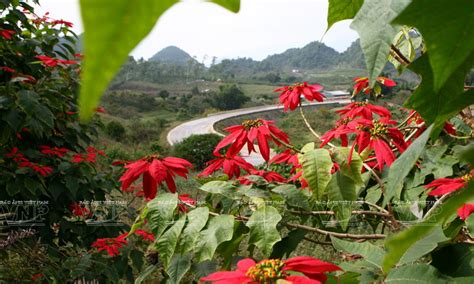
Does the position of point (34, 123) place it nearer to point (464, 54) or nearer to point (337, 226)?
point (337, 226)

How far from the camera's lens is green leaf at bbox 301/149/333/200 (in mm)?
555

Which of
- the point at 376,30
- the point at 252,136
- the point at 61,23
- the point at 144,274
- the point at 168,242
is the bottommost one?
the point at 144,274

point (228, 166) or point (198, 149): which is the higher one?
point (228, 166)

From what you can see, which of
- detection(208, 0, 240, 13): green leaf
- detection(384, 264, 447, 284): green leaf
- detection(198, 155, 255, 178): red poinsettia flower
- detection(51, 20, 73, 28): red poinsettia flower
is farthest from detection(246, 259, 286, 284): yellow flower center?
detection(51, 20, 73, 28): red poinsettia flower

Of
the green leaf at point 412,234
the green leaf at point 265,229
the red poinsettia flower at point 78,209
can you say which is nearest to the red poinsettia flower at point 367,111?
the green leaf at point 265,229

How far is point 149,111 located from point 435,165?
1683 cm

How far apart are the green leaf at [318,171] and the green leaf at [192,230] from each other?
0.15 m

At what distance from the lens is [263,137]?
0.76 meters

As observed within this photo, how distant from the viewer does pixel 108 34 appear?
0.04 m

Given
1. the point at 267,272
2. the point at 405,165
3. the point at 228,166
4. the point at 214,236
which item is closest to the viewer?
the point at 405,165

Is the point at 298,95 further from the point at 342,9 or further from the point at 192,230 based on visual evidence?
the point at 342,9

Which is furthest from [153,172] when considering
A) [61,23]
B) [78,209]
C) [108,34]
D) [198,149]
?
[198,149]

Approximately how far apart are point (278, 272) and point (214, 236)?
6.3 inches

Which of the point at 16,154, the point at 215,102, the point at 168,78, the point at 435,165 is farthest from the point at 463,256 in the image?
the point at 168,78
